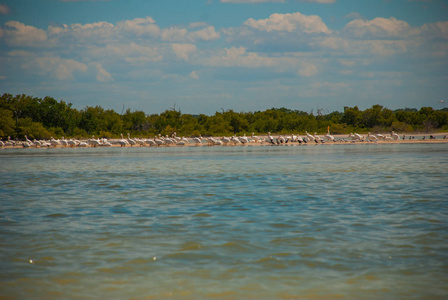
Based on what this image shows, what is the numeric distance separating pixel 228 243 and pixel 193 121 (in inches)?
3239

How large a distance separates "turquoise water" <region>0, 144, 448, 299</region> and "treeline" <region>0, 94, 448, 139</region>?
208 ft

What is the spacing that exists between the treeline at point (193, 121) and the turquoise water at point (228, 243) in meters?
63.3

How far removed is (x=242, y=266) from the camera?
6.50 metres

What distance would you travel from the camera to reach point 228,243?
25.3 ft

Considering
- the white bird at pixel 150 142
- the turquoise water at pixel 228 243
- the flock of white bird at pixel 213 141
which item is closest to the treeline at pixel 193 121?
the flock of white bird at pixel 213 141

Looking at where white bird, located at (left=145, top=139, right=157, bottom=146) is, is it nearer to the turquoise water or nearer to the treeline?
the treeline

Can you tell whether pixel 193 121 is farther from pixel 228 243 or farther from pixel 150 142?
pixel 228 243

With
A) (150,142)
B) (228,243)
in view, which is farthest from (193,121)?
(228,243)

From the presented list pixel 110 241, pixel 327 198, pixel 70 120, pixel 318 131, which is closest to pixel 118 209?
pixel 110 241

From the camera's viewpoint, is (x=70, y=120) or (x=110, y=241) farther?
(x=70, y=120)

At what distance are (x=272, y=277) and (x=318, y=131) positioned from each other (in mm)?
80108

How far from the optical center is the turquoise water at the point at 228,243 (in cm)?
573

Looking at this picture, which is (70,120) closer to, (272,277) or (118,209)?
(118,209)

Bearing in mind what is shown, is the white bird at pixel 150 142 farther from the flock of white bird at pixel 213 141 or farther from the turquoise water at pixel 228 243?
the turquoise water at pixel 228 243
